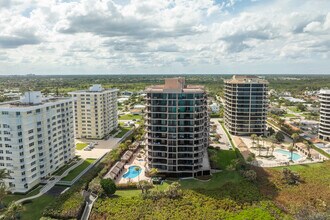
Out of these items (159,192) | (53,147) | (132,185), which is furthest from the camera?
(53,147)

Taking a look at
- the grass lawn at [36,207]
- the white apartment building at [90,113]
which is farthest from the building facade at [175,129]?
the white apartment building at [90,113]

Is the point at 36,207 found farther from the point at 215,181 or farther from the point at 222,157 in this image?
the point at 222,157

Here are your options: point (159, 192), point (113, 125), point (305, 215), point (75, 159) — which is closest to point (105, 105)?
point (113, 125)

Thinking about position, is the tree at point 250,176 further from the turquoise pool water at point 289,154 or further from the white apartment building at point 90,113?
the white apartment building at point 90,113

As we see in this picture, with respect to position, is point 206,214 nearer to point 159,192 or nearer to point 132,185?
point 159,192

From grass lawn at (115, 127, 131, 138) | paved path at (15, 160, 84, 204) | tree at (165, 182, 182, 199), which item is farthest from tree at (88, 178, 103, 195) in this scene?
grass lawn at (115, 127, 131, 138)

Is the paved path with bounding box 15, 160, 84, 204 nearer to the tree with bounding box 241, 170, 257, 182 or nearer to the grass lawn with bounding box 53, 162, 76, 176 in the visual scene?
the grass lawn with bounding box 53, 162, 76, 176
